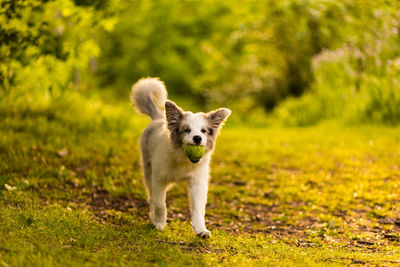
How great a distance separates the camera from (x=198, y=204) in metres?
4.96

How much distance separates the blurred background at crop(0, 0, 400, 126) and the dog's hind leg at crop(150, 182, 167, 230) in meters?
3.33

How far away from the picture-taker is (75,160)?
24.7 feet

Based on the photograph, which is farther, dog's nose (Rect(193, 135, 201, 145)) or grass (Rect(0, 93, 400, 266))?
dog's nose (Rect(193, 135, 201, 145))

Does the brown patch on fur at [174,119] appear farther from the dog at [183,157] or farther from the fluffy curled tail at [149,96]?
the fluffy curled tail at [149,96]

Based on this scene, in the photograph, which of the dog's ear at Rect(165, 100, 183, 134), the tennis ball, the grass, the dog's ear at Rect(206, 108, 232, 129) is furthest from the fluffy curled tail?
the tennis ball

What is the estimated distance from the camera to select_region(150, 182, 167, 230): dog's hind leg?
5234 millimetres

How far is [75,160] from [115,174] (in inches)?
27.7

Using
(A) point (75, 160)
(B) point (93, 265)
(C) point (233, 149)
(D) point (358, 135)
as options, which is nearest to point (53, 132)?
(A) point (75, 160)

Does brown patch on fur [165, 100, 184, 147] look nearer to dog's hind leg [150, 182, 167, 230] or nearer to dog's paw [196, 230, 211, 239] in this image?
dog's hind leg [150, 182, 167, 230]

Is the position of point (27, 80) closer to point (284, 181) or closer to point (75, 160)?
point (75, 160)

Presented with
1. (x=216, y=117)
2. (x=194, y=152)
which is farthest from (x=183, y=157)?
(x=216, y=117)

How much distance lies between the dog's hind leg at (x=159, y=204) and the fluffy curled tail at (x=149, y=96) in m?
1.26

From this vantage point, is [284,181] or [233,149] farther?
[233,149]

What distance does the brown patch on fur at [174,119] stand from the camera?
4891 millimetres
